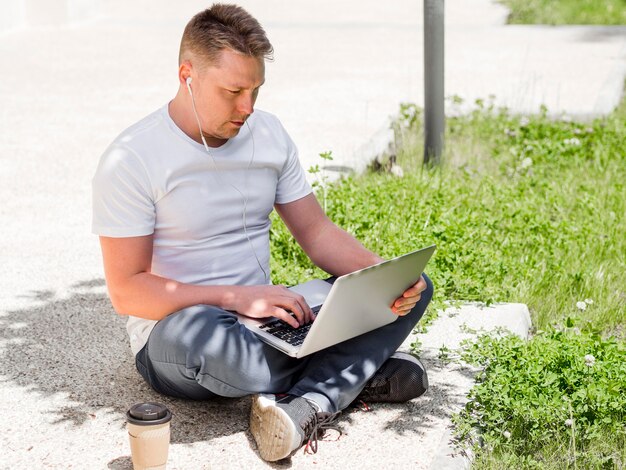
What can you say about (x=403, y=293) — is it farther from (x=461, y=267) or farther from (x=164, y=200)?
(x=461, y=267)

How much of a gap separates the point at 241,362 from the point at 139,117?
509cm

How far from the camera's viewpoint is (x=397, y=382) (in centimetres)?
377

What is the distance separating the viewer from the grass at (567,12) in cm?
1319

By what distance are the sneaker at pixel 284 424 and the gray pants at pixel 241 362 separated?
0.18 ft

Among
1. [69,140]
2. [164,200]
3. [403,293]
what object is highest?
[164,200]

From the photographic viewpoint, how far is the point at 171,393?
3744mm

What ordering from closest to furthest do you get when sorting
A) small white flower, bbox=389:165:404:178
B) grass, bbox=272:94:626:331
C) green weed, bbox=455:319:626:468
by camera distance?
1. green weed, bbox=455:319:626:468
2. grass, bbox=272:94:626:331
3. small white flower, bbox=389:165:404:178

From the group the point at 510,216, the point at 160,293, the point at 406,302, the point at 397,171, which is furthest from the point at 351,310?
the point at 397,171

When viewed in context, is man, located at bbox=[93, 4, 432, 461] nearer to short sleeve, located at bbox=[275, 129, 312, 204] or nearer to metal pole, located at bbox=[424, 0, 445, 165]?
short sleeve, located at bbox=[275, 129, 312, 204]

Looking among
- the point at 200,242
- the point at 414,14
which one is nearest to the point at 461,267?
the point at 200,242

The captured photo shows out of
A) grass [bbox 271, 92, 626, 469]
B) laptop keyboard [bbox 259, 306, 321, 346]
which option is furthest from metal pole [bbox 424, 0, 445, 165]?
laptop keyboard [bbox 259, 306, 321, 346]

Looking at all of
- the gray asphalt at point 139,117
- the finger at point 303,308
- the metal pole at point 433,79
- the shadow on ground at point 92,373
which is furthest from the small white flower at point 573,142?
the finger at point 303,308

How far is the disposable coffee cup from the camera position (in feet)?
10.1

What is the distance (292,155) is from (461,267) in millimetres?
1443
